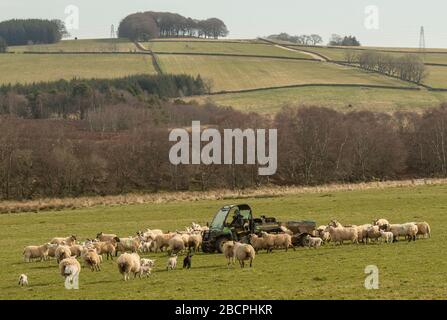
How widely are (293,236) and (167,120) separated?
73.2m

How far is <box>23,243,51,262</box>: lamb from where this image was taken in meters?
31.2

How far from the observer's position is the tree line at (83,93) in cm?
11869

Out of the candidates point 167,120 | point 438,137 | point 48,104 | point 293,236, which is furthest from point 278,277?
point 48,104

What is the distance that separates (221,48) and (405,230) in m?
154

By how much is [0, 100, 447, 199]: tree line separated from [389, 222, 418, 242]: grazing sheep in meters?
42.8

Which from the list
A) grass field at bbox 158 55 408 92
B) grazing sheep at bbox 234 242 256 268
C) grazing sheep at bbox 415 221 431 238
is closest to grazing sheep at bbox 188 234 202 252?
grazing sheep at bbox 234 242 256 268

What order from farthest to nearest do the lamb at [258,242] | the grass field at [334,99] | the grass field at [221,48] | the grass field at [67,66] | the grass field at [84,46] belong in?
1. the grass field at [84,46]
2. the grass field at [221,48]
3. the grass field at [67,66]
4. the grass field at [334,99]
5. the lamb at [258,242]

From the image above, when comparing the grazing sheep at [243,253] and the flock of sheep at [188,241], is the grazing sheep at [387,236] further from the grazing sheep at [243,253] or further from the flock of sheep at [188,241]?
the grazing sheep at [243,253]

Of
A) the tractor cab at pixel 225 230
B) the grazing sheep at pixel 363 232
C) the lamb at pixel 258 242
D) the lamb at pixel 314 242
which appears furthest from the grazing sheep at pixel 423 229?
the tractor cab at pixel 225 230

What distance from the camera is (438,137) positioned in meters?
86.8

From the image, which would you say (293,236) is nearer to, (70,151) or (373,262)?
(373,262)

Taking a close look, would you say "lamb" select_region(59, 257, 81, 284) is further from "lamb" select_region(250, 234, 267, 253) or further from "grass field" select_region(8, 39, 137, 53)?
"grass field" select_region(8, 39, 137, 53)

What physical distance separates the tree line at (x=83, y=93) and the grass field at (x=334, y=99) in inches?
289
